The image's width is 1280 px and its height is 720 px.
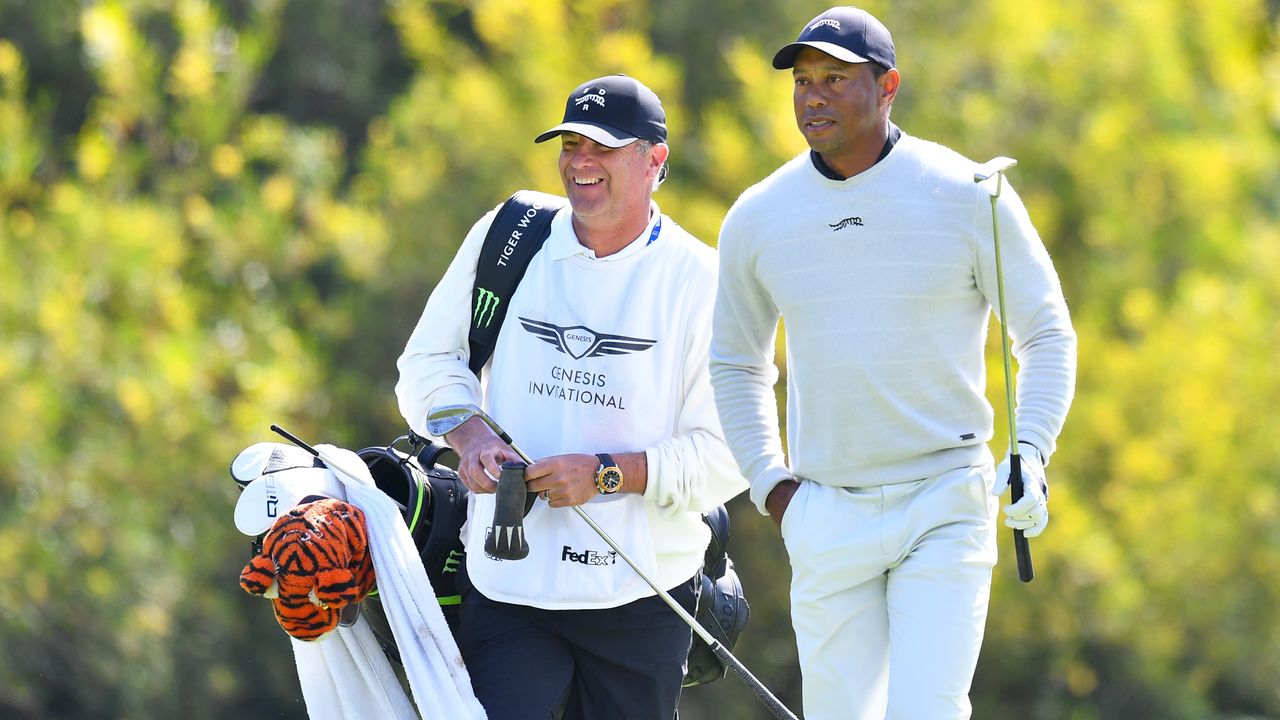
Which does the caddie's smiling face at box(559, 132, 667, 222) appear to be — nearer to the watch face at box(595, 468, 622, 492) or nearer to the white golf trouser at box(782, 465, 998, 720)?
the watch face at box(595, 468, 622, 492)

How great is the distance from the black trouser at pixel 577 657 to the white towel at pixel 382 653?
A: 0.36 feet

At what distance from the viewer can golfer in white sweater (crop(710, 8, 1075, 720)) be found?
4043 mm

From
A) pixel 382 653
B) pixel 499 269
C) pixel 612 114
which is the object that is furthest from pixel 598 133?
pixel 382 653

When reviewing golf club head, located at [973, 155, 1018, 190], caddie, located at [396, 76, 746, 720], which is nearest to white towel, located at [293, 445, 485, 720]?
caddie, located at [396, 76, 746, 720]

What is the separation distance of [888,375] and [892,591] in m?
0.47

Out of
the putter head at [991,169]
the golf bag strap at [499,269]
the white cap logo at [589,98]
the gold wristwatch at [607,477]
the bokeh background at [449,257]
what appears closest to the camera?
the putter head at [991,169]

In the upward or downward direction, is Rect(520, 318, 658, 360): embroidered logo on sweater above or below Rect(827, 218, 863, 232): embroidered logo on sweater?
below

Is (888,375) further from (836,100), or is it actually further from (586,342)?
(586,342)

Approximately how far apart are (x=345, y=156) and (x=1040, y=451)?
27.4 feet

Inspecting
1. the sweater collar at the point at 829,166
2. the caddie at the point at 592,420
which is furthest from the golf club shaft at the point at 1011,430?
the caddie at the point at 592,420

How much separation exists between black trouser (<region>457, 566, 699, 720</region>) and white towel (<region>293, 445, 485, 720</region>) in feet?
0.36

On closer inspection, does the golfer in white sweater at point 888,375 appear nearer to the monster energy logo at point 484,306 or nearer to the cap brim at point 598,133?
the cap brim at point 598,133

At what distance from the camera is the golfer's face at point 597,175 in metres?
4.49

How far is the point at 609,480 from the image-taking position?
4.41m
